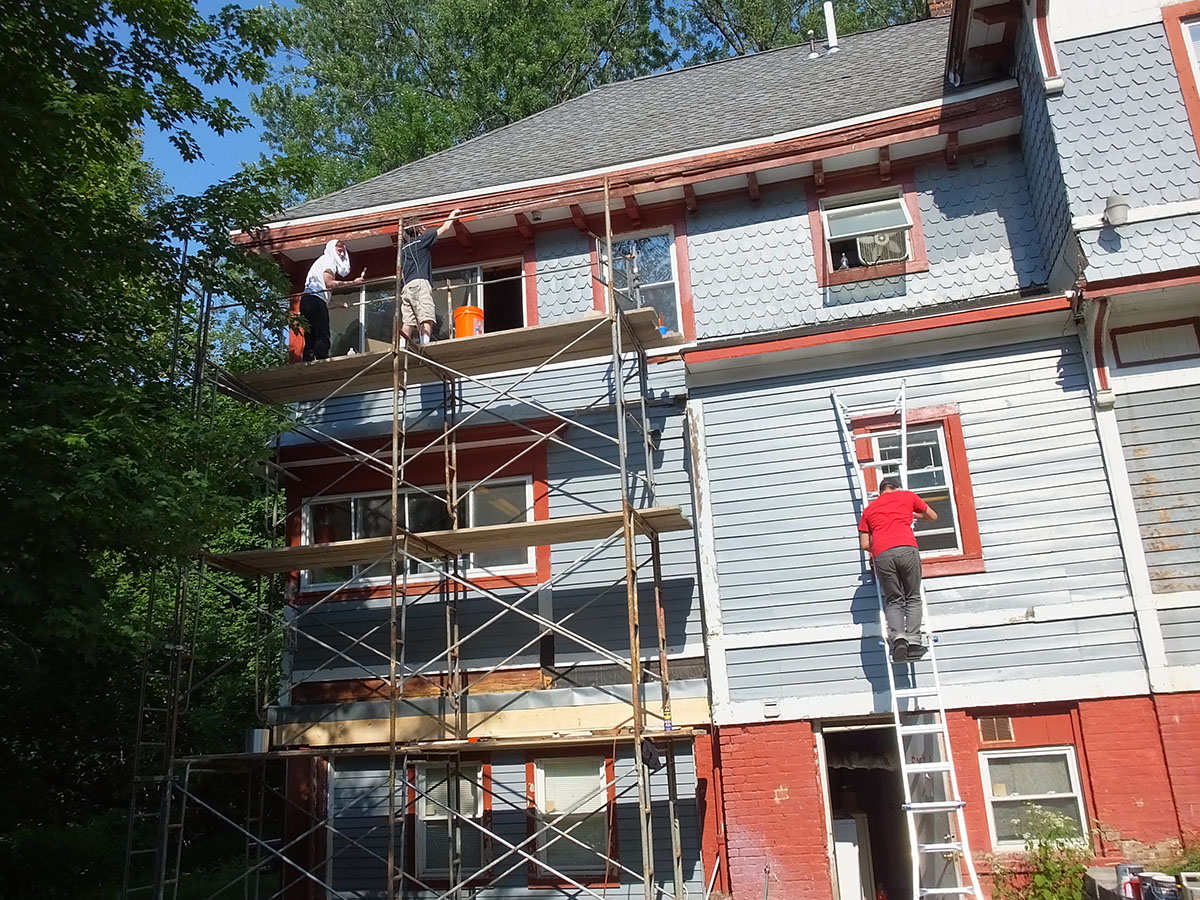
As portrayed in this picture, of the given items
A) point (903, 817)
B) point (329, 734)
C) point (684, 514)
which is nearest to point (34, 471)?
point (329, 734)

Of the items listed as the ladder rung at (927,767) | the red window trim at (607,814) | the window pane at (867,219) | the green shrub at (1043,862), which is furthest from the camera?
the window pane at (867,219)

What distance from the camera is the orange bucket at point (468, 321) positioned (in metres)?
11.8

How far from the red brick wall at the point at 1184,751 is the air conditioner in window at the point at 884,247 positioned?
5259 mm

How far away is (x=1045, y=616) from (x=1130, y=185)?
13.6ft

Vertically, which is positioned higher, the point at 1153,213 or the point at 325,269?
the point at 325,269

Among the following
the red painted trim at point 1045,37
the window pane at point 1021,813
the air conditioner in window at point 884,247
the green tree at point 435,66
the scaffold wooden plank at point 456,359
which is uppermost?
the green tree at point 435,66

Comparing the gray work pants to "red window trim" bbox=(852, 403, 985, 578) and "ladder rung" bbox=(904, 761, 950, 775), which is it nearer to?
"red window trim" bbox=(852, 403, 985, 578)

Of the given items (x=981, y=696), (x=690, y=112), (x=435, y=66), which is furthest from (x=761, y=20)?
(x=981, y=696)

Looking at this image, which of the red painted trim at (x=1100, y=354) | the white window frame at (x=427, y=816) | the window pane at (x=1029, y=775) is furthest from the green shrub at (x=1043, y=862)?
the white window frame at (x=427, y=816)

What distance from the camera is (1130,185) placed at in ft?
31.3

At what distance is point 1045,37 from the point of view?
395 inches

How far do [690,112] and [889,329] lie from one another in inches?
220

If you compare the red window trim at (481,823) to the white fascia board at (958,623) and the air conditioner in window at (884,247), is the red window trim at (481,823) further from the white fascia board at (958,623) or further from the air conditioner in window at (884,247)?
the air conditioner in window at (884,247)

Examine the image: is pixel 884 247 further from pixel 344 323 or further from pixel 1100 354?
pixel 344 323
